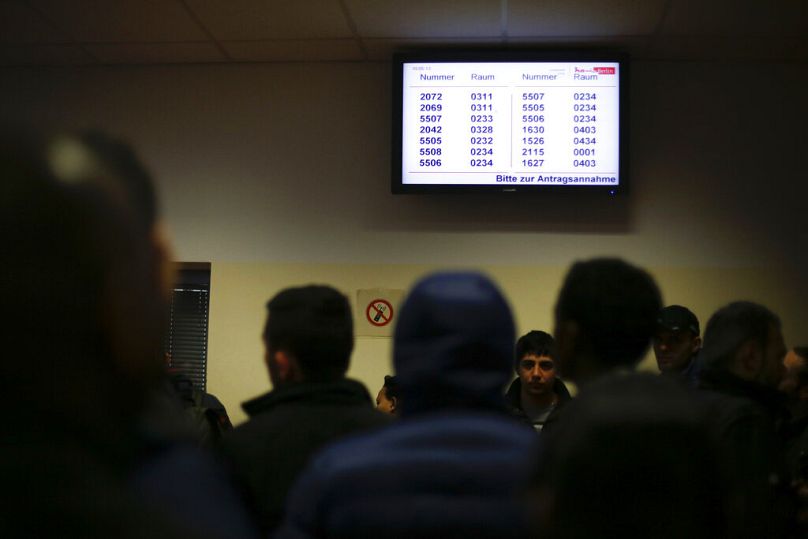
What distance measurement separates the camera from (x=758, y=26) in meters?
4.18

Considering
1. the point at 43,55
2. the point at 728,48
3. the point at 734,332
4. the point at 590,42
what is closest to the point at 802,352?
the point at 734,332

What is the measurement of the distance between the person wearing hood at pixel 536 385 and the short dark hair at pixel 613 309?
1.92 metres

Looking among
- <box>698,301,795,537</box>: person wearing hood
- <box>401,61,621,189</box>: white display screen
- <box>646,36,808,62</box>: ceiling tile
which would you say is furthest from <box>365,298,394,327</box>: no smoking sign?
<box>698,301,795,537</box>: person wearing hood

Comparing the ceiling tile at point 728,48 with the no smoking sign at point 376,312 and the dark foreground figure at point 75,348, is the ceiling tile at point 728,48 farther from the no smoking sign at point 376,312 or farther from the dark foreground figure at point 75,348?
the dark foreground figure at point 75,348

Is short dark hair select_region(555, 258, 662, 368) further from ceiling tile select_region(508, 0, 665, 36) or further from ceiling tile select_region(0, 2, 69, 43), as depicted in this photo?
ceiling tile select_region(0, 2, 69, 43)

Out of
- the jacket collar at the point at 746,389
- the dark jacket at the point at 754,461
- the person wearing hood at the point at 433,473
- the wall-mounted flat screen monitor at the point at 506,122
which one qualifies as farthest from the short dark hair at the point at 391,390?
the person wearing hood at the point at 433,473

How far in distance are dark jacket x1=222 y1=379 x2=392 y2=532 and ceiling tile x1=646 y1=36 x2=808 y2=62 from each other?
10.4ft

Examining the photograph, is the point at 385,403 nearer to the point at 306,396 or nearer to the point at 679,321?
the point at 679,321

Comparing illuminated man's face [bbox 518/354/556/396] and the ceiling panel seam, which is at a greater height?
the ceiling panel seam

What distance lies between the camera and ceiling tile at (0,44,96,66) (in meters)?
4.58

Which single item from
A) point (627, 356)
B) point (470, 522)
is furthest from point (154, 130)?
point (470, 522)

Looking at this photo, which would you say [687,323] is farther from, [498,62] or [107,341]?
[107,341]

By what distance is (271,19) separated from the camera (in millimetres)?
4145

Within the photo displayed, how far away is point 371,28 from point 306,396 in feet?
9.21
